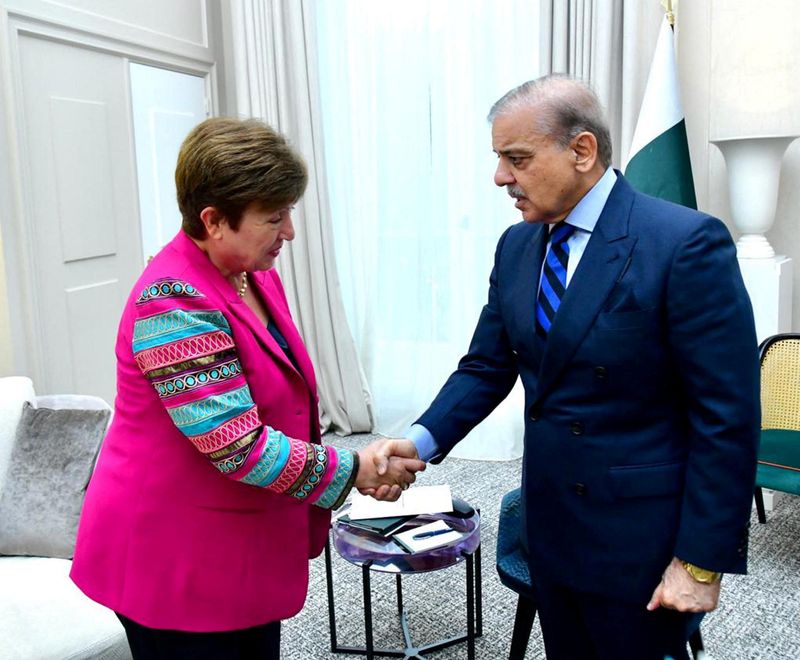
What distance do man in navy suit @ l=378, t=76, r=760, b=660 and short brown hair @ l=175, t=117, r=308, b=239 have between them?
14.9 inches

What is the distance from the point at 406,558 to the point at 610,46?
262 centimetres

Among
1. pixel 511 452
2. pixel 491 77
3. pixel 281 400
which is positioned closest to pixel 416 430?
pixel 281 400

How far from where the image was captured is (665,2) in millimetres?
3445

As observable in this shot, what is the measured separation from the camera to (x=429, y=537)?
85.0 inches

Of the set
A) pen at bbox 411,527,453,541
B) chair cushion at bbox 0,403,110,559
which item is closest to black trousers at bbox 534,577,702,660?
pen at bbox 411,527,453,541

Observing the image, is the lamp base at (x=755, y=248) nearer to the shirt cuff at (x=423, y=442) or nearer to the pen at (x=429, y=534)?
the pen at (x=429, y=534)

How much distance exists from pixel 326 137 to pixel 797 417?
2838mm

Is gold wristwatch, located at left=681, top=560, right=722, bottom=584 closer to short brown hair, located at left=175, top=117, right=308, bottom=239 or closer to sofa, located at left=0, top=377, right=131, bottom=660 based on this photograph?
short brown hair, located at left=175, top=117, right=308, bottom=239

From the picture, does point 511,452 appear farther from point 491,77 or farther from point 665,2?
point 665,2

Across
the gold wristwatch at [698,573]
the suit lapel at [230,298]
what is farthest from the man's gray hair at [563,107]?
the gold wristwatch at [698,573]

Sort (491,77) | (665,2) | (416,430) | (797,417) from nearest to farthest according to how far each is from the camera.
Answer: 1. (416,430)
2. (797,417)
3. (665,2)
4. (491,77)

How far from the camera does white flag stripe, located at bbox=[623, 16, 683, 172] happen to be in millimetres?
3361

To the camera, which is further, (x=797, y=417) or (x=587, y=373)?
(x=797, y=417)

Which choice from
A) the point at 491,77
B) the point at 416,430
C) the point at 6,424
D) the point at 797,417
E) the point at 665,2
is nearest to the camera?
the point at 416,430
